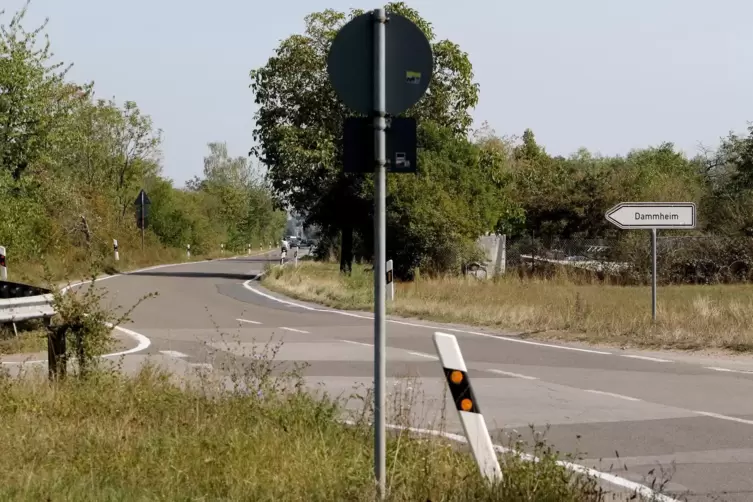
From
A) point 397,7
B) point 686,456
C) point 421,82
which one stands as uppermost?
point 397,7

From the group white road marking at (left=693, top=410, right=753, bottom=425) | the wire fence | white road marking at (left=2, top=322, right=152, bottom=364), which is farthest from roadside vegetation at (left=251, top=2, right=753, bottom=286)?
white road marking at (left=693, top=410, right=753, bottom=425)

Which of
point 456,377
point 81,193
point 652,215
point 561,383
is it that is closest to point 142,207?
point 81,193

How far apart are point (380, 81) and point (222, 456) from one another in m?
2.53

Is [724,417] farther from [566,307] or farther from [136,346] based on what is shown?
[566,307]

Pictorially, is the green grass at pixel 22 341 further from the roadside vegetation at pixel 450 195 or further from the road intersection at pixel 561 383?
the roadside vegetation at pixel 450 195

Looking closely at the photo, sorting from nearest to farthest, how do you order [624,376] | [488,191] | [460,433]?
[460,433]
[624,376]
[488,191]

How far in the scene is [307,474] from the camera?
590cm

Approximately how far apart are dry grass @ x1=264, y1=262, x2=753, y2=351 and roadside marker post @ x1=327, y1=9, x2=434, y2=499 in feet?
36.2

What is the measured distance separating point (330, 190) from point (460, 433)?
107 ft

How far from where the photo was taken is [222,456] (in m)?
6.26

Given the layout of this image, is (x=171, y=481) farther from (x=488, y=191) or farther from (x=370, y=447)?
(x=488, y=191)

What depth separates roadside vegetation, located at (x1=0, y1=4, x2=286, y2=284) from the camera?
26.7 m

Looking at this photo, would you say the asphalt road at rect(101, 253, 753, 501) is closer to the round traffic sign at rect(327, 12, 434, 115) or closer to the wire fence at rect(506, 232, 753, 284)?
the round traffic sign at rect(327, 12, 434, 115)

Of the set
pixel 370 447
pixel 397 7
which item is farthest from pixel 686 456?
pixel 397 7
